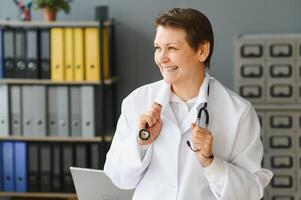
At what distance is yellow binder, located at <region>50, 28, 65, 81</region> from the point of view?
3787 millimetres

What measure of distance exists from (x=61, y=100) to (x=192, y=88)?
7.92 feet

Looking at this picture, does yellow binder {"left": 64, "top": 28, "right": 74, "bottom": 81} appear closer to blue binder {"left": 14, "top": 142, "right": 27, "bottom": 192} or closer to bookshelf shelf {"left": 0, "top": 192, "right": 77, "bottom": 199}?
blue binder {"left": 14, "top": 142, "right": 27, "bottom": 192}

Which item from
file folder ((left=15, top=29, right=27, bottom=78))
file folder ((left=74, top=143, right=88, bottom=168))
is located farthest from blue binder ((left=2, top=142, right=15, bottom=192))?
file folder ((left=15, top=29, right=27, bottom=78))

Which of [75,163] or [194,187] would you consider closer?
[194,187]

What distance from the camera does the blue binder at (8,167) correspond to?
393 cm

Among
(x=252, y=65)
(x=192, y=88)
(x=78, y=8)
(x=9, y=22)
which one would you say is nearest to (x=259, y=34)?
(x=252, y=65)

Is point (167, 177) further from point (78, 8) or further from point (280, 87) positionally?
point (78, 8)

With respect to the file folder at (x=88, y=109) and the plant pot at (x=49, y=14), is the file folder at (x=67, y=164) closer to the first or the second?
the file folder at (x=88, y=109)

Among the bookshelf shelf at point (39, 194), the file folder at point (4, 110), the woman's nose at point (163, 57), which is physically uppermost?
the woman's nose at point (163, 57)

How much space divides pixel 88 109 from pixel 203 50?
94.1 inches

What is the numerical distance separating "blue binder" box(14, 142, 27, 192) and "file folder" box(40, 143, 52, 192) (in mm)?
110

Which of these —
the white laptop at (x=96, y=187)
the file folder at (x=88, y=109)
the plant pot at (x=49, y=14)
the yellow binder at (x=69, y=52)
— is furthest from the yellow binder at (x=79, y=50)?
the white laptop at (x=96, y=187)

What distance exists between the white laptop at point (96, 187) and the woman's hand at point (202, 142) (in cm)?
37

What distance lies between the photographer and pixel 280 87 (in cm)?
373
